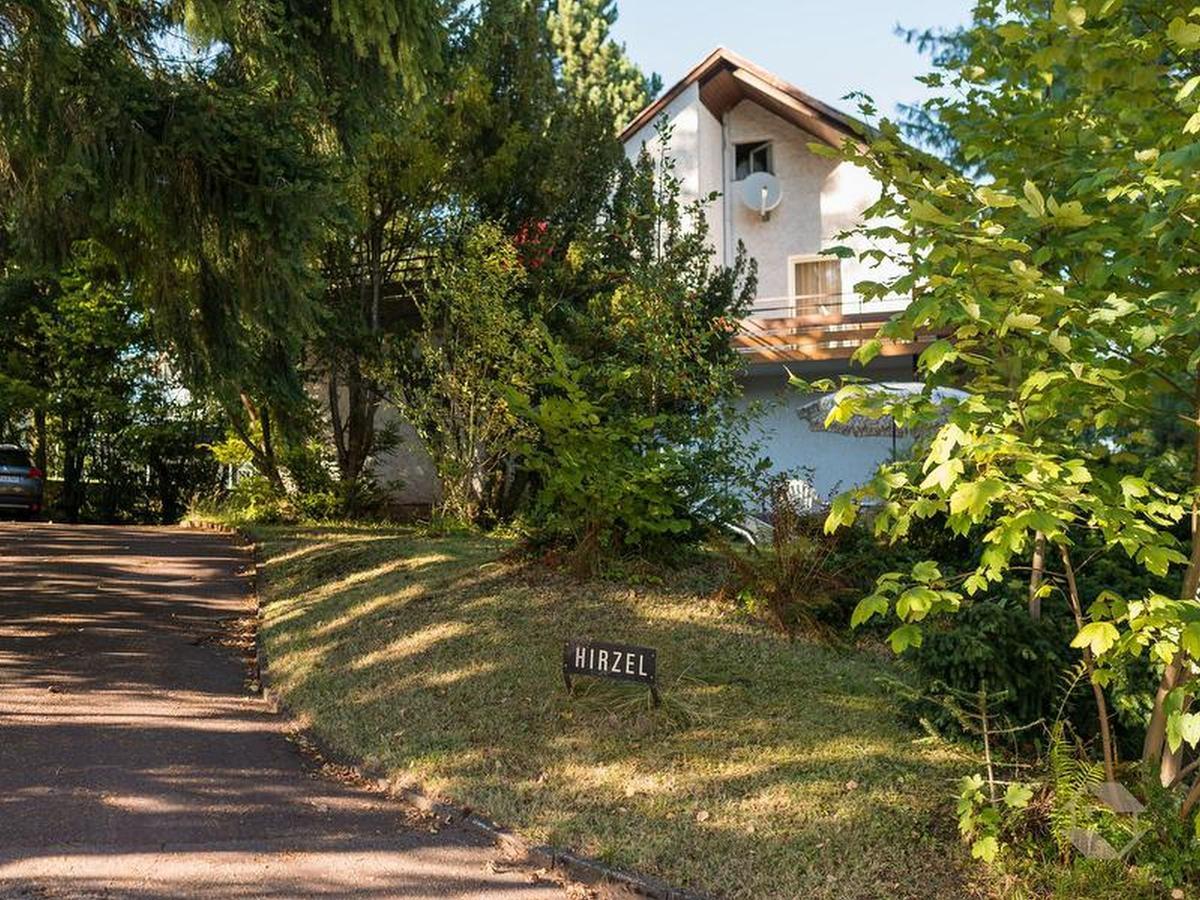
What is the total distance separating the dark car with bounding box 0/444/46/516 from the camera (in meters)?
27.1

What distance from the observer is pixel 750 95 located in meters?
27.5

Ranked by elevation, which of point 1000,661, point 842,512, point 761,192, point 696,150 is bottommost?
point 1000,661

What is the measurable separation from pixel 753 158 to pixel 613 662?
2250 centimetres

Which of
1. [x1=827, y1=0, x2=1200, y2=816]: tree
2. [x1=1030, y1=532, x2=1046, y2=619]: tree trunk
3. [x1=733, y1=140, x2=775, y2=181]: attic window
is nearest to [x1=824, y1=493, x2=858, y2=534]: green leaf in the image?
[x1=827, y1=0, x2=1200, y2=816]: tree

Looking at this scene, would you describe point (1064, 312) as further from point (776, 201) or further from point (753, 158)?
point (753, 158)

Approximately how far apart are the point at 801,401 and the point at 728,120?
27.2 ft

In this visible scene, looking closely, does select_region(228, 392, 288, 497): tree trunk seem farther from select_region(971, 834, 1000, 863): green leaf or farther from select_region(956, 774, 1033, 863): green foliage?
select_region(971, 834, 1000, 863): green leaf

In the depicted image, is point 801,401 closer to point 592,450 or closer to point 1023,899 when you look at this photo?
point 592,450

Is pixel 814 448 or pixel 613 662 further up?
pixel 814 448

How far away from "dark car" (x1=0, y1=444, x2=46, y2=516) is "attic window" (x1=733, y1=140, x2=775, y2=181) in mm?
18668

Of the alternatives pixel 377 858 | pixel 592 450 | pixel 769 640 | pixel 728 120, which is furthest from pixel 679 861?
pixel 728 120

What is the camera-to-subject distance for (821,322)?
23.1 m

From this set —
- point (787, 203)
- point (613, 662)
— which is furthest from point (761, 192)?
point (613, 662)

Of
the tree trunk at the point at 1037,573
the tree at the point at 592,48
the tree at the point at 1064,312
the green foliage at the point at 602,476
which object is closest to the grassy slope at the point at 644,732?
the green foliage at the point at 602,476
